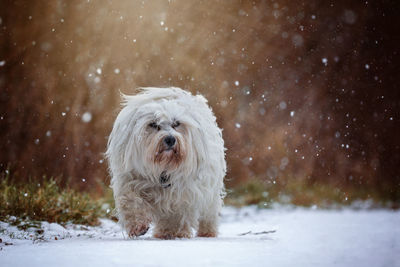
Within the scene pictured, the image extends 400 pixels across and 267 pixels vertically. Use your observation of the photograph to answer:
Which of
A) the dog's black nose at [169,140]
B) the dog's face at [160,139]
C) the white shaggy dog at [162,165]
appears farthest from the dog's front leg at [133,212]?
the dog's black nose at [169,140]

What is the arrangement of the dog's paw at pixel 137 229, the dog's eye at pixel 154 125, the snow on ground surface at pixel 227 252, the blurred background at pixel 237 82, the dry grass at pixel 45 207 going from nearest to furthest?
the snow on ground surface at pixel 227 252 < the dog's paw at pixel 137 229 < the dog's eye at pixel 154 125 < the dry grass at pixel 45 207 < the blurred background at pixel 237 82

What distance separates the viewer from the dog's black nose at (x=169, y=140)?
3549 millimetres

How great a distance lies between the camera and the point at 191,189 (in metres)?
3.74

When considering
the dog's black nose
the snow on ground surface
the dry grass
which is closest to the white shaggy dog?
the dog's black nose

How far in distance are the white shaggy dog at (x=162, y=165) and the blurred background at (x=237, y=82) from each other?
3689 mm

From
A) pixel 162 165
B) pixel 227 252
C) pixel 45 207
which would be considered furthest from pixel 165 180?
pixel 45 207

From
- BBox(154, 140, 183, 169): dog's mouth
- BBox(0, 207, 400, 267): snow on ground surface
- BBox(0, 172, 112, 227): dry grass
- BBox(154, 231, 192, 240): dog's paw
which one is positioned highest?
BBox(154, 140, 183, 169): dog's mouth

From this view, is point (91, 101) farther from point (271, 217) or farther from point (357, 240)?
point (357, 240)

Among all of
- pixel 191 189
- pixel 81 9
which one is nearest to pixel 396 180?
pixel 191 189

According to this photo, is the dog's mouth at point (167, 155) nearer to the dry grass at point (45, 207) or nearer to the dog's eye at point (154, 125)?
the dog's eye at point (154, 125)

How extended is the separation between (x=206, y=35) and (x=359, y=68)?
310 centimetres

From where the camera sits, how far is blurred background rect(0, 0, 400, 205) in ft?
24.1

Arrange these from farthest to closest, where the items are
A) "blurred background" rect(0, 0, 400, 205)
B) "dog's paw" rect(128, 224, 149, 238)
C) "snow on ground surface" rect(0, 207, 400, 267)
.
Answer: "blurred background" rect(0, 0, 400, 205) → "dog's paw" rect(128, 224, 149, 238) → "snow on ground surface" rect(0, 207, 400, 267)

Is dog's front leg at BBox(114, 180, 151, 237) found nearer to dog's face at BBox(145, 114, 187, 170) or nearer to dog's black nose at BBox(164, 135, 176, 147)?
dog's face at BBox(145, 114, 187, 170)
